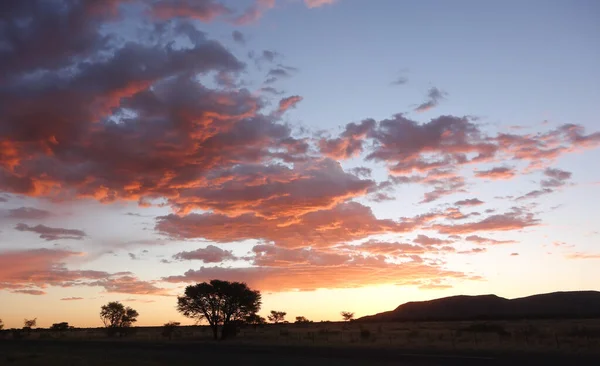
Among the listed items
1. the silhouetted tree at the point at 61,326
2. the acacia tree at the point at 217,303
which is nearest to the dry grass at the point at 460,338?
the acacia tree at the point at 217,303

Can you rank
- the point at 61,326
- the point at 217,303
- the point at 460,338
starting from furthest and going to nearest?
the point at 61,326, the point at 217,303, the point at 460,338

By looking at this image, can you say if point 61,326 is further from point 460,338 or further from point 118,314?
point 460,338

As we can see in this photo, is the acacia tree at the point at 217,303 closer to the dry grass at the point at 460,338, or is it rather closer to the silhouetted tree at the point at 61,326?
the dry grass at the point at 460,338

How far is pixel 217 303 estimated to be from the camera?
79500mm

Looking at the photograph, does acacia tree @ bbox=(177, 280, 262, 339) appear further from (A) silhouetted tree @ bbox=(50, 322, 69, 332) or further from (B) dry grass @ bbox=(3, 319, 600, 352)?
(A) silhouetted tree @ bbox=(50, 322, 69, 332)

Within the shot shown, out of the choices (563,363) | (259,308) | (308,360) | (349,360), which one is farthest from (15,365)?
(259,308)

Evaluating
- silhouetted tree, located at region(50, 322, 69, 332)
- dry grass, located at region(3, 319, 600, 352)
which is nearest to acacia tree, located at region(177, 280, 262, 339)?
dry grass, located at region(3, 319, 600, 352)

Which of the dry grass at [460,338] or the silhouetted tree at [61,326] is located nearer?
the dry grass at [460,338]

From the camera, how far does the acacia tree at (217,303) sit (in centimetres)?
7869

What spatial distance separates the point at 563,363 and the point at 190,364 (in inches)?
855

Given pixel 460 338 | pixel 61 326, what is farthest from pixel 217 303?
pixel 61 326

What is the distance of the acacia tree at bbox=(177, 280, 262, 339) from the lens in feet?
258

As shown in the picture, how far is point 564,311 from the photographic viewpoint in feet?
649

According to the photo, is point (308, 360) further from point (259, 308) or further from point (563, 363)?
point (259, 308)
